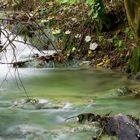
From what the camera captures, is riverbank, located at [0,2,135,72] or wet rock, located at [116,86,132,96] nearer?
wet rock, located at [116,86,132,96]

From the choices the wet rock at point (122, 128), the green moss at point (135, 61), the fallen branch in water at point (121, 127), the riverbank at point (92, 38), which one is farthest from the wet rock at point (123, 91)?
the wet rock at point (122, 128)

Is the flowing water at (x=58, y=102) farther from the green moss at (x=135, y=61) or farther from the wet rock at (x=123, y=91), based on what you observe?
the green moss at (x=135, y=61)

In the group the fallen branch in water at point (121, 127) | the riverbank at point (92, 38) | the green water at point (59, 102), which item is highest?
the riverbank at point (92, 38)

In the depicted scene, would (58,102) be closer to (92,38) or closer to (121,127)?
(121,127)

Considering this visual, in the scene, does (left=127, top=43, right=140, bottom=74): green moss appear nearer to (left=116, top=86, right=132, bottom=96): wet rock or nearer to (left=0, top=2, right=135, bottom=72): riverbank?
(left=0, top=2, right=135, bottom=72): riverbank

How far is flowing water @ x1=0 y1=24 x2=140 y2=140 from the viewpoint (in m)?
6.05

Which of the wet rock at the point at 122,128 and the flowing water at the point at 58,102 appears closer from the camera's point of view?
the wet rock at the point at 122,128

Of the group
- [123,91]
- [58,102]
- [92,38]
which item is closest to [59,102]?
[58,102]

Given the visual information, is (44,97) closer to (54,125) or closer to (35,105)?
(35,105)

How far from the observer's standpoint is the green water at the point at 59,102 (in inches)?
239

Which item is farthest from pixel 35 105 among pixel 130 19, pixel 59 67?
pixel 59 67

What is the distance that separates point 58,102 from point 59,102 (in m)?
0.02

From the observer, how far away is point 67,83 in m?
9.65

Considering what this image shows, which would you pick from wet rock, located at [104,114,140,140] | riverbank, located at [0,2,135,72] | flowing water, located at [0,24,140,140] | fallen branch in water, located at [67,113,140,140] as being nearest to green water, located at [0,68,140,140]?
flowing water, located at [0,24,140,140]
